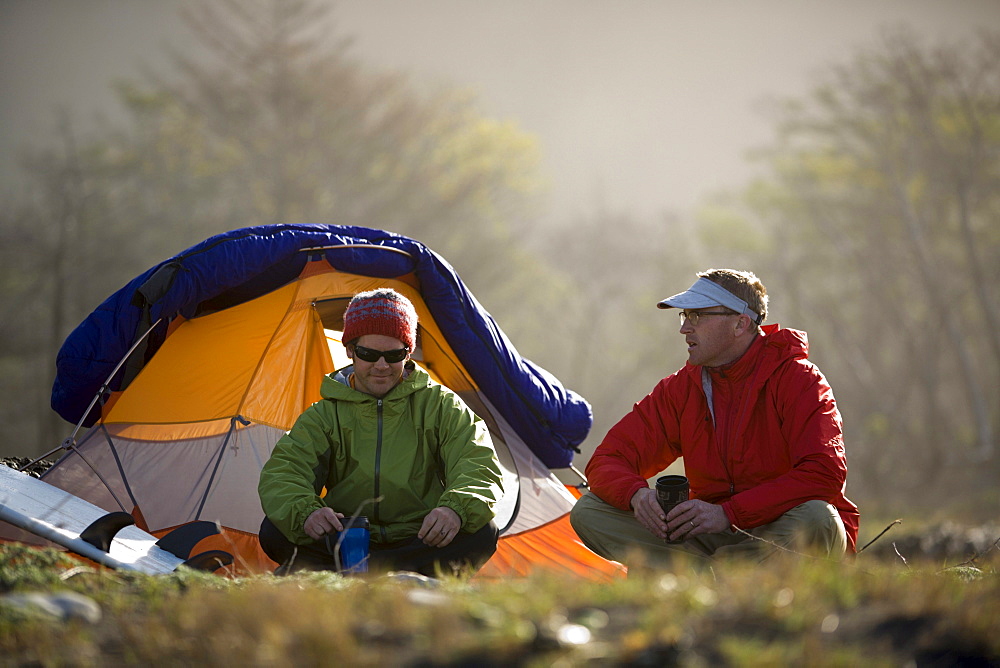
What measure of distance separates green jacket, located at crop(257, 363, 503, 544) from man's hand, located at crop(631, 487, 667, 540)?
56 centimetres

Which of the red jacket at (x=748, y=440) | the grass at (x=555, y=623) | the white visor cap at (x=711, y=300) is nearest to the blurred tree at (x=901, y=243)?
the red jacket at (x=748, y=440)

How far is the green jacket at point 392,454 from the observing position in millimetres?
3568

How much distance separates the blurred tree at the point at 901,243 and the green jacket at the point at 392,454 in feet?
43.3

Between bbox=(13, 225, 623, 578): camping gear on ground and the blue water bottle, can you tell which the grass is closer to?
the blue water bottle

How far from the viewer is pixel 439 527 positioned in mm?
3385

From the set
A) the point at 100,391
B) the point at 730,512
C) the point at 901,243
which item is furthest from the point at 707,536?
the point at 901,243

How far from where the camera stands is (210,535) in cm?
396

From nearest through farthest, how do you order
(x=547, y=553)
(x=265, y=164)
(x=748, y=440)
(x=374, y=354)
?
(x=374, y=354)
(x=748, y=440)
(x=547, y=553)
(x=265, y=164)

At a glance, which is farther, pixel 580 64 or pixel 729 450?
pixel 580 64

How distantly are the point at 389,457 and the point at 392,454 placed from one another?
0.02 m

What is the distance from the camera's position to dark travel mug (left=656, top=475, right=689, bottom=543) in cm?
352

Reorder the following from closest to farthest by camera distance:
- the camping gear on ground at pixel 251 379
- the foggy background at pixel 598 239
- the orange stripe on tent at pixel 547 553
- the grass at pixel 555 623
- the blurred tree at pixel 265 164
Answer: the grass at pixel 555 623 < the orange stripe on tent at pixel 547 553 < the camping gear on ground at pixel 251 379 < the foggy background at pixel 598 239 < the blurred tree at pixel 265 164

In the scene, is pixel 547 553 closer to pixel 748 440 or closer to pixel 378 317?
pixel 748 440

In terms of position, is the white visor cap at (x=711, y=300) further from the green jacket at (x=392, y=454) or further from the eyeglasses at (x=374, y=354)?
the eyeglasses at (x=374, y=354)
